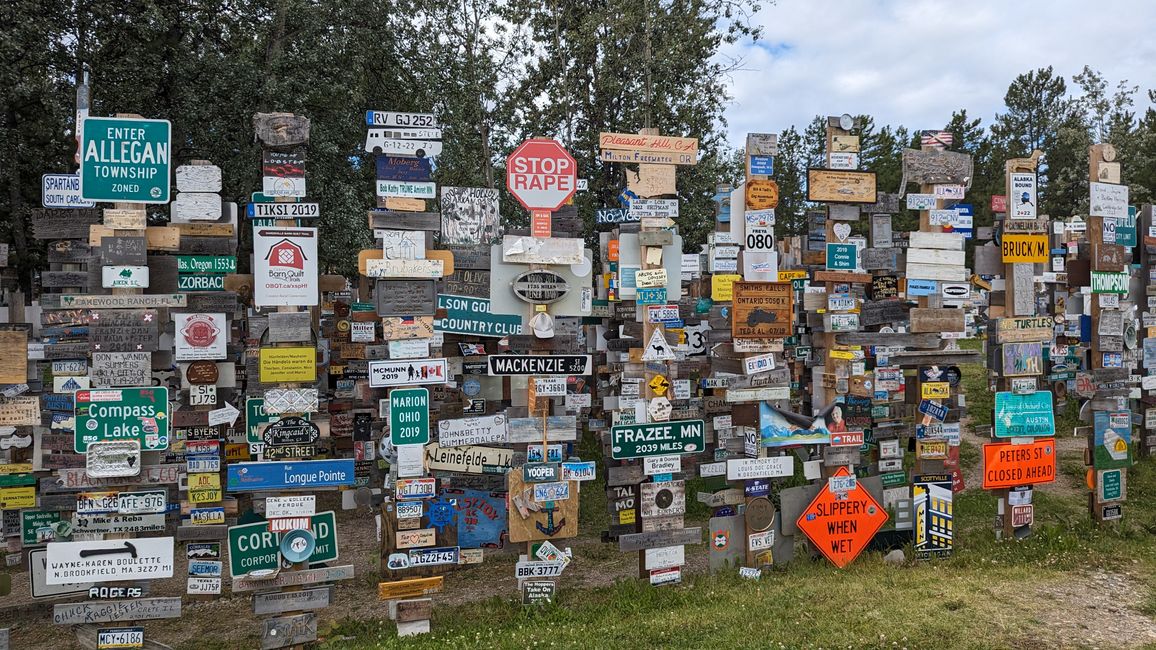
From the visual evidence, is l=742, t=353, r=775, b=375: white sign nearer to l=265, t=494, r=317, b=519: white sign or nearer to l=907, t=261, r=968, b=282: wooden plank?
l=907, t=261, r=968, b=282: wooden plank

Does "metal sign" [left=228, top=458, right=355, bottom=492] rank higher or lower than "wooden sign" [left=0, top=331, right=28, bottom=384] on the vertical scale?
lower

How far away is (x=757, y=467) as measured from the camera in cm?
898

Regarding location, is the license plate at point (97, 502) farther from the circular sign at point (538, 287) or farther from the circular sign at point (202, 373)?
the circular sign at point (538, 287)

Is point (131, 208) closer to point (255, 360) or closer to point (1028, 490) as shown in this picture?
point (255, 360)

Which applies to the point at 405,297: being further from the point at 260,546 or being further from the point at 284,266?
the point at 260,546

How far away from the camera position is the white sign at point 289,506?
7363 mm

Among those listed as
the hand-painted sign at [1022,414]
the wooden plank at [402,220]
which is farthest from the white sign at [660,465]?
the hand-painted sign at [1022,414]

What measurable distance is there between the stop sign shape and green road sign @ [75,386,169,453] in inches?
155

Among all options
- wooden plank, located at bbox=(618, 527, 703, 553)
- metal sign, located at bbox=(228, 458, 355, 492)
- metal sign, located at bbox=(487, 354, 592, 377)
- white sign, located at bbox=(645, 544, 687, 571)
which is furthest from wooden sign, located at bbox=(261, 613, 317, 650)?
white sign, located at bbox=(645, 544, 687, 571)

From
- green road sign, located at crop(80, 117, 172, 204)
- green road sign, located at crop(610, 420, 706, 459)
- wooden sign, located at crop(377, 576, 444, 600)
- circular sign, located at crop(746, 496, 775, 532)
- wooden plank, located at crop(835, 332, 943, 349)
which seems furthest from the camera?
wooden plank, located at crop(835, 332, 943, 349)

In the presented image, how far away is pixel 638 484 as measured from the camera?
341 inches

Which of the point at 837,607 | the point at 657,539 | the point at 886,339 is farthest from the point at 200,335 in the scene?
the point at 886,339

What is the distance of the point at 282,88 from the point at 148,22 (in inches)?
127

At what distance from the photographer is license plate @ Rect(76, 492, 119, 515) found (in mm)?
7191
